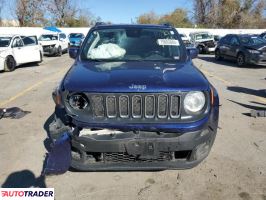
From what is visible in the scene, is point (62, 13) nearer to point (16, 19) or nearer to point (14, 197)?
point (16, 19)

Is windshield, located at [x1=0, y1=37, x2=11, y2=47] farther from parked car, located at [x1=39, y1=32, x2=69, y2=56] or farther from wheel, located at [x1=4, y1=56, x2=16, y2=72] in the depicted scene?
parked car, located at [x1=39, y1=32, x2=69, y2=56]

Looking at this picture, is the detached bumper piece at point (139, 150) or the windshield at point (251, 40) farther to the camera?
the windshield at point (251, 40)

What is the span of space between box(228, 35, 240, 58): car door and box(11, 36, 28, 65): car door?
10.1 metres

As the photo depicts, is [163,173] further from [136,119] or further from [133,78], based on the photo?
[133,78]

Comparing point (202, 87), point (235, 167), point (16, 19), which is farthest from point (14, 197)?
point (16, 19)

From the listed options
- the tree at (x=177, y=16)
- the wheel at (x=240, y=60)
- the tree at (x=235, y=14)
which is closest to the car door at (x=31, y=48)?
the wheel at (x=240, y=60)

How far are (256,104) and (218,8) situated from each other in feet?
187

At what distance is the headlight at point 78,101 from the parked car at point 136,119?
0.4 inches

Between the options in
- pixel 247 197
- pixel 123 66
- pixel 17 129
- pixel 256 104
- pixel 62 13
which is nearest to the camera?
pixel 247 197

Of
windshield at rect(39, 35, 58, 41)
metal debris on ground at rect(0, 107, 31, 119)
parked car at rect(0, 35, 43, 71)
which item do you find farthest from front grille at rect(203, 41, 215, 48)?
metal debris on ground at rect(0, 107, 31, 119)

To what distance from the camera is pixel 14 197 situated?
2.38 meters

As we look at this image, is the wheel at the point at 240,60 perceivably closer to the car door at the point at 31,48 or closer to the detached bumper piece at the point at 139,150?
the car door at the point at 31,48

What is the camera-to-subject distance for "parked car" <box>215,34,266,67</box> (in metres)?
16.1

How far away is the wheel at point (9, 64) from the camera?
15.3 metres
